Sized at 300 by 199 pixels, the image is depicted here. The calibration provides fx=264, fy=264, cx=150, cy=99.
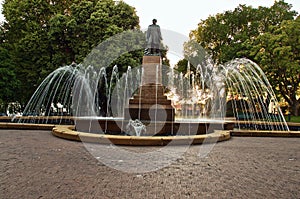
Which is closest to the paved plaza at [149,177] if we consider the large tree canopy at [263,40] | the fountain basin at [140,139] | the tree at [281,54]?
the fountain basin at [140,139]

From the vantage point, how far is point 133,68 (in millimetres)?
24969

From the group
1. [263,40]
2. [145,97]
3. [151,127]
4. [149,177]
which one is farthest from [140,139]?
[263,40]

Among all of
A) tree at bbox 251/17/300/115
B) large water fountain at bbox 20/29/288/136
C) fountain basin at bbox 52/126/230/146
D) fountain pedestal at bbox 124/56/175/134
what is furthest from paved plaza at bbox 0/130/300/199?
tree at bbox 251/17/300/115

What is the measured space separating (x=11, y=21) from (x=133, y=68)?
46.2ft

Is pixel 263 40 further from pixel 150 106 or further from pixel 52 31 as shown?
pixel 52 31

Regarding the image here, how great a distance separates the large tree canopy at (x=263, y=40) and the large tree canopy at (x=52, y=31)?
42.0 ft

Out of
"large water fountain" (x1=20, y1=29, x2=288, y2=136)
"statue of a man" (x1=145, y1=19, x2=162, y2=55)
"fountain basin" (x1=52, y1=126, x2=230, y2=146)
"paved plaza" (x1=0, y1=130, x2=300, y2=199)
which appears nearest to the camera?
"paved plaza" (x1=0, y1=130, x2=300, y2=199)

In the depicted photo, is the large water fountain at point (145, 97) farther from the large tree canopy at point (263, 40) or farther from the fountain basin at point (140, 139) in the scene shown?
the fountain basin at point (140, 139)

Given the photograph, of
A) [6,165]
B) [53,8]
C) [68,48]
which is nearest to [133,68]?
[68,48]

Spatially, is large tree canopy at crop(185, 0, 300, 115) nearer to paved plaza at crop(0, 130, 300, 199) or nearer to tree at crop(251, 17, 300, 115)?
tree at crop(251, 17, 300, 115)

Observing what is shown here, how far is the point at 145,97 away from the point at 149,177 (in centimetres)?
938

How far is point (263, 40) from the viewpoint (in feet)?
93.5

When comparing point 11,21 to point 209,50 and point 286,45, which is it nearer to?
point 209,50

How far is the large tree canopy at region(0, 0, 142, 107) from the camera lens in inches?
1004
